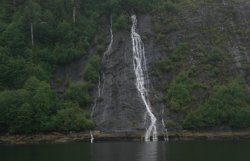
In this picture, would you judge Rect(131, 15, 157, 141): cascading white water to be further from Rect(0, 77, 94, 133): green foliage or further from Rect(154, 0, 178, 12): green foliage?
Rect(0, 77, 94, 133): green foliage

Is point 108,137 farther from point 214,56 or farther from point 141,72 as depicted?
point 214,56

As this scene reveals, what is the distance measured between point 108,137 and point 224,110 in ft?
64.6

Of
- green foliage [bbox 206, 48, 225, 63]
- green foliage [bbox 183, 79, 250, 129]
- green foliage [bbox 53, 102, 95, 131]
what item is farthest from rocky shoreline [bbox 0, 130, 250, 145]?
green foliage [bbox 206, 48, 225, 63]

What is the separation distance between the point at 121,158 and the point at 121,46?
179 feet

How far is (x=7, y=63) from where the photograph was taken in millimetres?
87875

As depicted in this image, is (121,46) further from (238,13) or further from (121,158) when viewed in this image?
(121,158)

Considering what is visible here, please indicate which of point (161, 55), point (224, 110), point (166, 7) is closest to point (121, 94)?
point (161, 55)

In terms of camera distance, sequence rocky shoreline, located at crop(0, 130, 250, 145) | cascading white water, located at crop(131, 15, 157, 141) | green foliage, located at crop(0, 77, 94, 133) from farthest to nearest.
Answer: cascading white water, located at crop(131, 15, 157, 141) → green foliage, located at crop(0, 77, 94, 133) → rocky shoreline, located at crop(0, 130, 250, 145)

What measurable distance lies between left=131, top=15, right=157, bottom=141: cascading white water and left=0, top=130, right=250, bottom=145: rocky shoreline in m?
2.09

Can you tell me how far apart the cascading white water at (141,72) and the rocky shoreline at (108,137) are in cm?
209

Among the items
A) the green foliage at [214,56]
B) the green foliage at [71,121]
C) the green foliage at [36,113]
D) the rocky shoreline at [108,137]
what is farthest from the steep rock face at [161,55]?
the green foliage at [36,113]

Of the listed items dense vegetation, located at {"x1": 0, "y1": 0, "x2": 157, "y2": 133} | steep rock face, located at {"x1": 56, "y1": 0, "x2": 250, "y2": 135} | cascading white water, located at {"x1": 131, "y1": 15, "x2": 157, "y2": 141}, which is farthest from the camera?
steep rock face, located at {"x1": 56, "y1": 0, "x2": 250, "y2": 135}

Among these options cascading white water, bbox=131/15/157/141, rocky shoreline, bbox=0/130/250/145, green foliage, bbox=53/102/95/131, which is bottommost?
rocky shoreline, bbox=0/130/250/145

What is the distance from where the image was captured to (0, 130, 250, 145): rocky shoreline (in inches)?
2867
